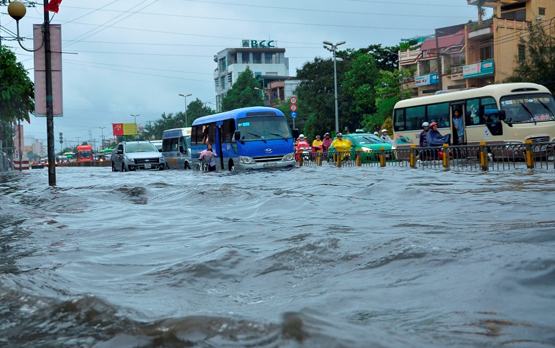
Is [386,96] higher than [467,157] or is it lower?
higher

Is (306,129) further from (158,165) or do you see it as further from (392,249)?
(392,249)

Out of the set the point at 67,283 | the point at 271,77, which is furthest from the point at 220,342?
the point at 271,77

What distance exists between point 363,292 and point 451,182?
30.9ft

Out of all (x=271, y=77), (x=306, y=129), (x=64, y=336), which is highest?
(x=271, y=77)

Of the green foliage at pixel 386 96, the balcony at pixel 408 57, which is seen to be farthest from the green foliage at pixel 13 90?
the balcony at pixel 408 57

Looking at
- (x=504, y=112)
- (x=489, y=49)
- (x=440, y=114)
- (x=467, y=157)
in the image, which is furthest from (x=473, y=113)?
(x=489, y=49)

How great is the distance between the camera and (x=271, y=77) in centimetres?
11556

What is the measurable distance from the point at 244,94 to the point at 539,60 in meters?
39.7

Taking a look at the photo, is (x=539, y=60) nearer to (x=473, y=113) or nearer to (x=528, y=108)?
(x=473, y=113)

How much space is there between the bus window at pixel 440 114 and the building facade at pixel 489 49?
59.8ft

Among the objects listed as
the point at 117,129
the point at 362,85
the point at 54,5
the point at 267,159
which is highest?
the point at 117,129

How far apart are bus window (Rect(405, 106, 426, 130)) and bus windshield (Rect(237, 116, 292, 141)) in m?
6.22

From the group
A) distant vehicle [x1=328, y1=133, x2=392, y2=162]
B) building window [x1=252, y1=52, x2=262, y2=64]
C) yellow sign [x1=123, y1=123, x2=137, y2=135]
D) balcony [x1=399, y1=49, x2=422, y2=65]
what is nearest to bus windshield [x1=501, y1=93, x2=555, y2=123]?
distant vehicle [x1=328, y1=133, x2=392, y2=162]

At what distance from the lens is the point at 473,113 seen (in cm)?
2347
